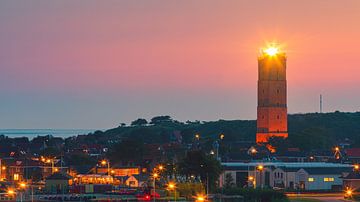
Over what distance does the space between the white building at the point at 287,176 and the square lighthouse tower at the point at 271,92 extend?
122 ft

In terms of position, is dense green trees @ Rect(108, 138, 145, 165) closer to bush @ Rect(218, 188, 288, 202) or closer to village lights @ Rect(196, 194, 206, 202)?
bush @ Rect(218, 188, 288, 202)

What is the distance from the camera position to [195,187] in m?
67.5

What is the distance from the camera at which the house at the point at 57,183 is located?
72688 mm

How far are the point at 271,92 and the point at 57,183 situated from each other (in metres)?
53.6

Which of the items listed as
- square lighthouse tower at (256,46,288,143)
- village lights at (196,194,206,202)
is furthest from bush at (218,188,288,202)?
square lighthouse tower at (256,46,288,143)

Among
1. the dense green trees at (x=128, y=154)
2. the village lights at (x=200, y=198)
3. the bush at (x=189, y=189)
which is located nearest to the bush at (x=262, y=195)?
the bush at (x=189, y=189)

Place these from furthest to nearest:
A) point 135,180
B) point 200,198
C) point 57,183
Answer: point 135,180 < point 57,183 < point 200,198

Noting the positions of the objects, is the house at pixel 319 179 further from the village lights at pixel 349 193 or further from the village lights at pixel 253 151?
the village lights at pixel 253 151

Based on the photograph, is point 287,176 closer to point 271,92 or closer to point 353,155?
point 353,155

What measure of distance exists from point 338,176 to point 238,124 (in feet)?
355

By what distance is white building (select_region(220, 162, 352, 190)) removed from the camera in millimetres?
80125

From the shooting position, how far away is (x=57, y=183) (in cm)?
7494

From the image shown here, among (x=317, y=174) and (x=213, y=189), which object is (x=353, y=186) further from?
(x=213, y=189)

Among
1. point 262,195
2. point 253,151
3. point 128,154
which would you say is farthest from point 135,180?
point 253,151
